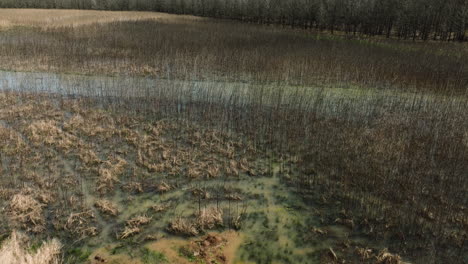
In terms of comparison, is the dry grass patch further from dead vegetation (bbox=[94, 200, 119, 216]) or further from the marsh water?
the marsh water

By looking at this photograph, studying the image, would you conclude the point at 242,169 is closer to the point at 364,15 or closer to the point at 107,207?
the point at 107,207

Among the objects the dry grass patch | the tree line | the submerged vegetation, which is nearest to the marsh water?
the submerged vegetation

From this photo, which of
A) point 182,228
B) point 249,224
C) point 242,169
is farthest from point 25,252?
point 242,169

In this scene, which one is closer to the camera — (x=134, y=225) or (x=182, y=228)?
(x=182, y=228)

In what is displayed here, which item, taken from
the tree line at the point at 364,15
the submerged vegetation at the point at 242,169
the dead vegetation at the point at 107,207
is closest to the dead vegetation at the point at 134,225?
the submerged vegetation at the point at 242,169

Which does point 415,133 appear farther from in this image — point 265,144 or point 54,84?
point 54,84

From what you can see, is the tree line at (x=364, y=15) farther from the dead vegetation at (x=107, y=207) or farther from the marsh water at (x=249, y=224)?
the dead vegetation at (x=107, y=207)
